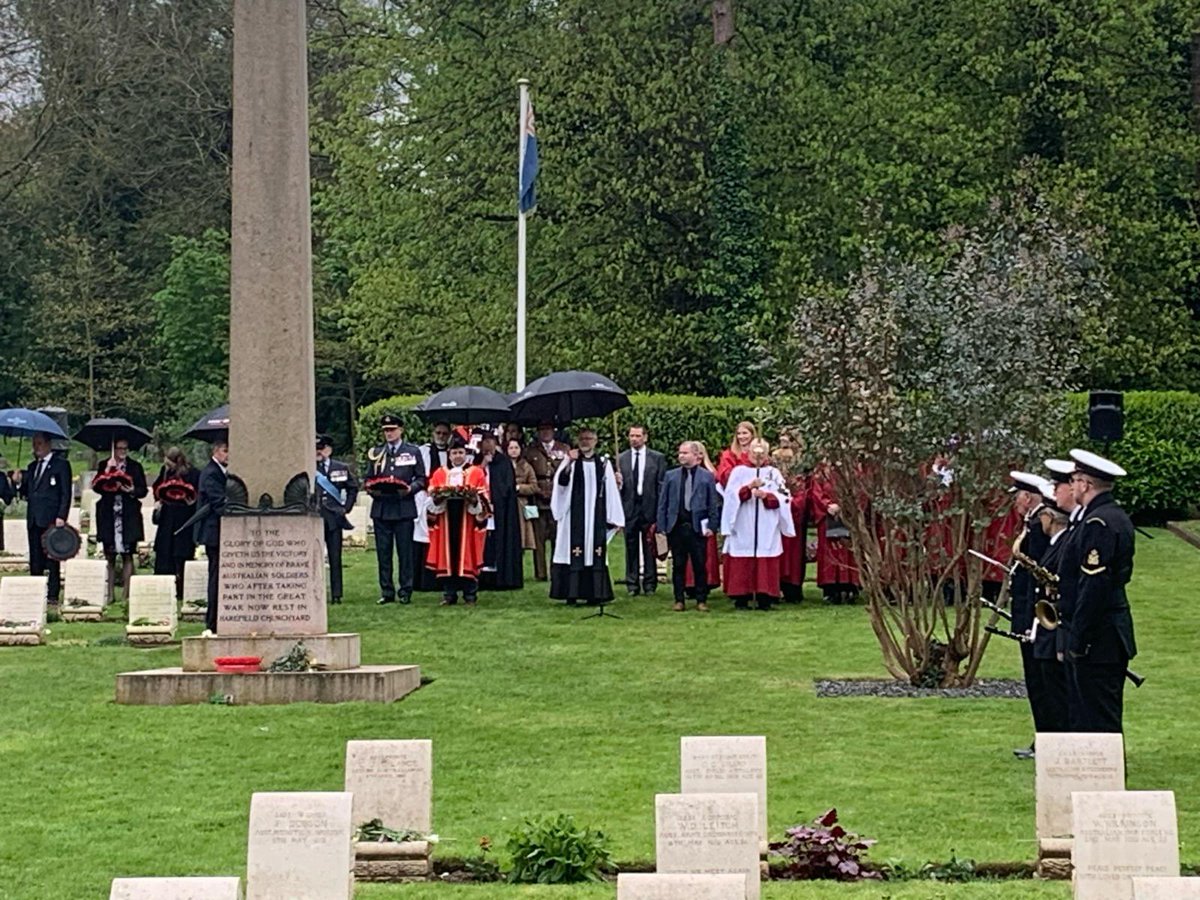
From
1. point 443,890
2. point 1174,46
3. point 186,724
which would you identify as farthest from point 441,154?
point 443,890

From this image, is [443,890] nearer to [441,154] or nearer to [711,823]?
[711,823]

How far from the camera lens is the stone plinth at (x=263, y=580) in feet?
57.3

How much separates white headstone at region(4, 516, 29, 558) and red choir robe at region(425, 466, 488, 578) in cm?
Answer: 926

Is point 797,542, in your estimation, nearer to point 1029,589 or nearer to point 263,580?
point 263,580

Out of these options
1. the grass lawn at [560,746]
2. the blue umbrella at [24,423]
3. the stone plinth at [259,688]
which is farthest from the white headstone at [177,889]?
the blue umbrella at [24,423]

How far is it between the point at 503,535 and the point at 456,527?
1.55 metres

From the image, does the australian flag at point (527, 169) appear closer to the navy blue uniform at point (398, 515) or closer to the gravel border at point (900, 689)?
the navy blue uniform at point (398, 515)

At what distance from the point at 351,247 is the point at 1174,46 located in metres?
21.0

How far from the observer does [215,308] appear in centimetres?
5450

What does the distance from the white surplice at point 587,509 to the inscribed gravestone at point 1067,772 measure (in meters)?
14.0

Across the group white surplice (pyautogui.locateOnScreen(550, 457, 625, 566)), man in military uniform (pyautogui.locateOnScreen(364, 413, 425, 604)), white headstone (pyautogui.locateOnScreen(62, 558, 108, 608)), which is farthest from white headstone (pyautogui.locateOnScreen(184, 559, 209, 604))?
white surplice (pyautogui.locateOnScreen(550, 457, 625, 566))

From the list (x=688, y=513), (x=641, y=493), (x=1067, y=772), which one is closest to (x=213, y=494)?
(x=688, y=513)

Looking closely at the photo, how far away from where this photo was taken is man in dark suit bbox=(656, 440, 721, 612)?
24.6m

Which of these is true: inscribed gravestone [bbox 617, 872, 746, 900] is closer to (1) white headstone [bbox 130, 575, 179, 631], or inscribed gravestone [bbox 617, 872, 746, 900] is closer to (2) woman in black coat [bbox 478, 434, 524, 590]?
(1) white headstone [bbox 130, 575, 179, 631]
